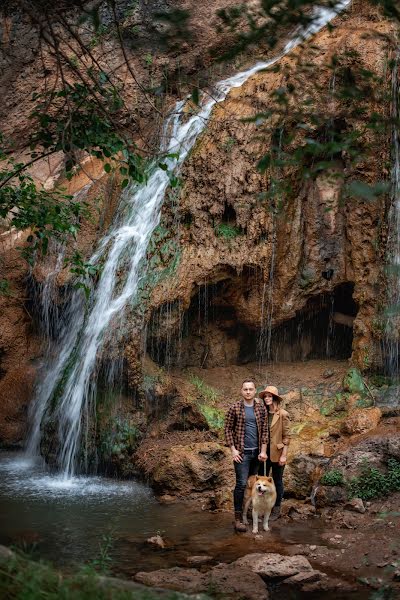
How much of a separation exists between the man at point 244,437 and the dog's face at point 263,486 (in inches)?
13.2

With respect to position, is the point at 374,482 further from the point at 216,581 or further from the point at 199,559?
the point at 216,581

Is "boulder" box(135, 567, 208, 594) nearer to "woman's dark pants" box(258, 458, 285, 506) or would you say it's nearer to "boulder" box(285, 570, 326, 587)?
"boulder" box(285, 570, 326, 587)

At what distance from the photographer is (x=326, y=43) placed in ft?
38.3

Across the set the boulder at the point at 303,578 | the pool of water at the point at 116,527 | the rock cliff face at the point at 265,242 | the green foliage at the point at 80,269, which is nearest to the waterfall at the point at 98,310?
the rock cliff face at the point at 265,242

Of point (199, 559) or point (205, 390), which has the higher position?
point (205, 390)

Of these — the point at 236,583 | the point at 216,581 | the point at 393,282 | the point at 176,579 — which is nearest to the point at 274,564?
the point at 236,583

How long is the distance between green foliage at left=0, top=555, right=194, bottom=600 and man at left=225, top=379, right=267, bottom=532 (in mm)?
3527

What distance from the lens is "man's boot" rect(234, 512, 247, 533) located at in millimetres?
7266

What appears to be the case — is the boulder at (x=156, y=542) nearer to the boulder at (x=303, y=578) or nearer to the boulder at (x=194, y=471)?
the boulder at (x=303, y=578)

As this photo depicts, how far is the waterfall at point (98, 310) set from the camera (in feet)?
35.6

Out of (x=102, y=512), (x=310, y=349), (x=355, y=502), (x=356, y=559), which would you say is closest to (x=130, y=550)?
(x=102, y=512)

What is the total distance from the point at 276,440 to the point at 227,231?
15.3 ft

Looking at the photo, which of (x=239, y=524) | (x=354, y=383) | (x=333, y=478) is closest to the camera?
(x=239, y=524)

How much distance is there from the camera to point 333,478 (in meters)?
8.20
